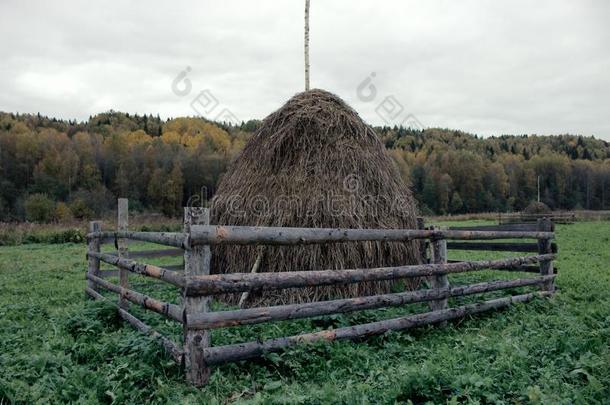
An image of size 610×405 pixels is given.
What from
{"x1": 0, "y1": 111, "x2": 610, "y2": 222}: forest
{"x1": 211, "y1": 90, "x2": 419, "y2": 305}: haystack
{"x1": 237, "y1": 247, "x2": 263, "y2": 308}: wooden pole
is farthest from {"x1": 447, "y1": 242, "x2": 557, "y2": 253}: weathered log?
{"x1": 0, "y1": 111, "x2": 610, "y2": 222}: forest

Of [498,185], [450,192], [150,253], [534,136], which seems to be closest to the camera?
[150,253]

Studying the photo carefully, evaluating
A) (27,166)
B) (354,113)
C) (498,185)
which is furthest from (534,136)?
(354,113)

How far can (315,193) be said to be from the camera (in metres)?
7.16

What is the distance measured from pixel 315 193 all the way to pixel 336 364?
3.32 meters

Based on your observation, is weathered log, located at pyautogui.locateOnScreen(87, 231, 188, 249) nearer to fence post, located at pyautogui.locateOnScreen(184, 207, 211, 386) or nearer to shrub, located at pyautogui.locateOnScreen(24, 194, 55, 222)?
fence post, located at pyautogui.locateOnScreen(184, 207, 211, 386)

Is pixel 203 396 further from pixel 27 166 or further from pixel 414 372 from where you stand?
pixel 27 166

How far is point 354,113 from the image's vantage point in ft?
28.2

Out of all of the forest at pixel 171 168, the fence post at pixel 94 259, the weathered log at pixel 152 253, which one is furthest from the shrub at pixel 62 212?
the fence post at pixel 94 259

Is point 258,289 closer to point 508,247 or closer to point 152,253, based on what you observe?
point 152,253

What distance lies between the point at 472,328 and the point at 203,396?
3.79 m

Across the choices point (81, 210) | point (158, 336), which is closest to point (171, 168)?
point (81, 210)

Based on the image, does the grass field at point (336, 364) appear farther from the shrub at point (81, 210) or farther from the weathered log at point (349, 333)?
the shrub at point (81, 210)

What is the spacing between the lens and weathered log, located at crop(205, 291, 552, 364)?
157 inches

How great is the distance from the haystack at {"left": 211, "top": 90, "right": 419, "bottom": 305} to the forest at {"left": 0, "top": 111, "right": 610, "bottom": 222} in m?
30.4
